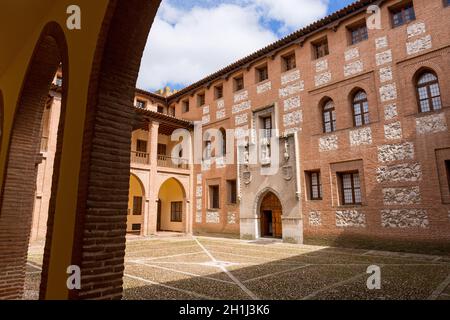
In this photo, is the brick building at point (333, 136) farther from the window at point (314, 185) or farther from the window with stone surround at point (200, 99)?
the window with stone surround at point (200, 99)

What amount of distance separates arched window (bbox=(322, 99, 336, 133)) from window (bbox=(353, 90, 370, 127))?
0.92m

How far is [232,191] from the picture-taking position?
1750 centimetres

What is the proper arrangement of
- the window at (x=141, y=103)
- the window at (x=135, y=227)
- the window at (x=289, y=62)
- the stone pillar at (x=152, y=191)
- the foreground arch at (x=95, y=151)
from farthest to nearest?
the window at (x=141, y=103) < the window at (x=135, y=227) < the stone pillar at (x=152, y=191) < the window at (x=289, y=62) < the foreground arch at (x=95, y=151)

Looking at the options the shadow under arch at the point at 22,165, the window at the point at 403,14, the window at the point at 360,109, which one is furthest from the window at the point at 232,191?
the shadow under arch at the point at 22,165

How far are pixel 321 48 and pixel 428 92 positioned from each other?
5.45m

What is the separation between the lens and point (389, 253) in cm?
1053

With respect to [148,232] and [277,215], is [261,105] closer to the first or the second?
[277,215]

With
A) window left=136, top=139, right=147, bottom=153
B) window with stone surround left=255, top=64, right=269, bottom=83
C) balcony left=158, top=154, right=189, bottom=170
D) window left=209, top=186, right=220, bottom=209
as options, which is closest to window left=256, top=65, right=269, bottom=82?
window with stone surround left=255, top=64, right=269, bottom=83

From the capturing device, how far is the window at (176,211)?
2191 cm

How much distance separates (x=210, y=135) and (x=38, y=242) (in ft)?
34.8

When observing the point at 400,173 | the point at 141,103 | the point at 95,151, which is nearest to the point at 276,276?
the point at 95,151

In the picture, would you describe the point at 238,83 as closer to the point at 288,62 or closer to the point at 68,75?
the point at 288,62

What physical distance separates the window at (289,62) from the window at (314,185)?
5.72 m

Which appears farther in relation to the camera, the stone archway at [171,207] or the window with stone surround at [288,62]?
the stone archway at [171,207]
